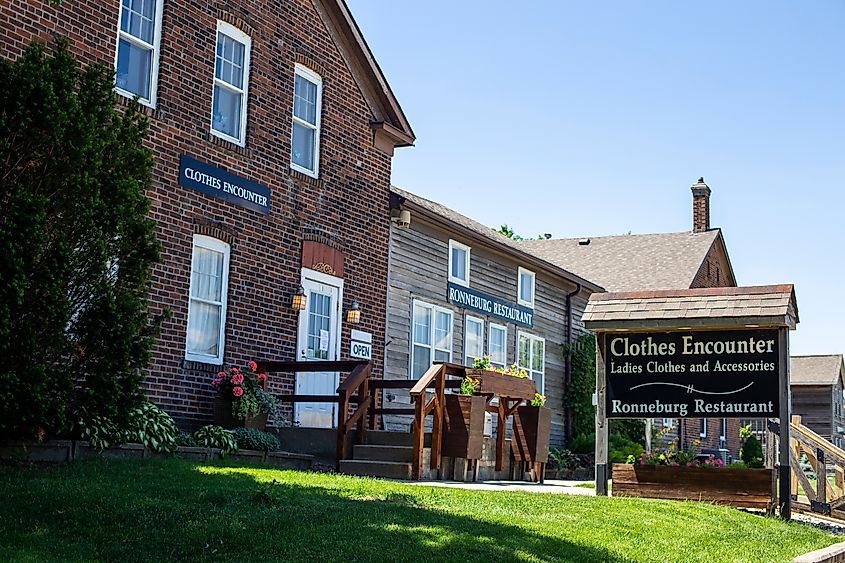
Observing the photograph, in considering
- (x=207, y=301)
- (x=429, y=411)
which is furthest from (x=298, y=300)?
(x=429, y=411)

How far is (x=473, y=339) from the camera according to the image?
886 inches

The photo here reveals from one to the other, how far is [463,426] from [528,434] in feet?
8.11

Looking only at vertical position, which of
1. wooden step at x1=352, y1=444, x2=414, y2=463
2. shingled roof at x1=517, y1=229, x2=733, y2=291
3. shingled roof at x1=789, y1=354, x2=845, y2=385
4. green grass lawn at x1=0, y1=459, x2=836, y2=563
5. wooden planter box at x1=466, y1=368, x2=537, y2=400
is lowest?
green grass lawn at x1=0, y1=459, x2=836, y2=563

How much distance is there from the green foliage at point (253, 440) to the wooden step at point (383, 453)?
1.33 m

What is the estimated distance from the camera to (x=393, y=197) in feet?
62.4

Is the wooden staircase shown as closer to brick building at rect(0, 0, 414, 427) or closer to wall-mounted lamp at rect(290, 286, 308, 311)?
brick building at rect(0, 0, 414, 427)

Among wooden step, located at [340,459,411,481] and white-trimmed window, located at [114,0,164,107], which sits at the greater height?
white-trimmed window, located at [114,0,164,107]

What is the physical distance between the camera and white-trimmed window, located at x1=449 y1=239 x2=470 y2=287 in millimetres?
21688

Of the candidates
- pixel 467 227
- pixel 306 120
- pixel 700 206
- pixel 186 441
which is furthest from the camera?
pixel 700 206

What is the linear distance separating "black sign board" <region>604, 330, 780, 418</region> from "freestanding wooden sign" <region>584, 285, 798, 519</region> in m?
0.01

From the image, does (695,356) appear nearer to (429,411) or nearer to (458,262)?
(429,411)

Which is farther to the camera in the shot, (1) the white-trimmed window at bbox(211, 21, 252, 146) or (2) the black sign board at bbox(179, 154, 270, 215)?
(1) the white-trimmed window at bbox(211, 21, 252, 146)

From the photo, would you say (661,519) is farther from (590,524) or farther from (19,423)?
(19,423)

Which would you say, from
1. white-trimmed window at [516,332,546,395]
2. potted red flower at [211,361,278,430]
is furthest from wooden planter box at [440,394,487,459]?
white-trimmed window at [516,332,546,395]
